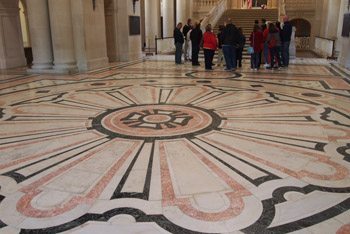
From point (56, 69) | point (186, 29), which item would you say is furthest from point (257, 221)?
point (186, 29)

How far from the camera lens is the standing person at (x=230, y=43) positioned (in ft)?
31.2

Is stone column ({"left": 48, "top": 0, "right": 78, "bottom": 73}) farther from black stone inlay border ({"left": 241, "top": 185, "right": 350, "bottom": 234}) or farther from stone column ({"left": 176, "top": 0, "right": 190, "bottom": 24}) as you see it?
stone column ({"left": 176, "top": 0, "right": 190, "bottom": 24})

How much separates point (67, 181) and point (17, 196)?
411 millimetres

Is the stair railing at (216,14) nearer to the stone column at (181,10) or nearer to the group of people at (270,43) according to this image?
the stone column at (181,10)

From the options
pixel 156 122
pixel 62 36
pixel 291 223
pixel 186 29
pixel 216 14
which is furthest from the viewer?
pixel 216 14

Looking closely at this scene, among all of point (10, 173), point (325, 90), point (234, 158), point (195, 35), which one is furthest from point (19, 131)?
point (195, 35)

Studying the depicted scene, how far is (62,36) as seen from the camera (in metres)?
9.54

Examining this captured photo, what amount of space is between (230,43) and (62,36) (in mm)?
4827

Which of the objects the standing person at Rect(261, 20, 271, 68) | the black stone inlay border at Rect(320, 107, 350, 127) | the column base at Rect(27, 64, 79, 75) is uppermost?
the standing person at Rect(261, 20, 271, 68)

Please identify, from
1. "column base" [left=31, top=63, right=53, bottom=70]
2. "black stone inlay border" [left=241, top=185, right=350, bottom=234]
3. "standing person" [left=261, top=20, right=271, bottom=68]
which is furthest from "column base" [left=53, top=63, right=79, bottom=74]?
"black stone inlay border" [left=241, top=185, right=350, bottom=234]

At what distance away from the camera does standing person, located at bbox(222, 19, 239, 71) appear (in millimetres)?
9503

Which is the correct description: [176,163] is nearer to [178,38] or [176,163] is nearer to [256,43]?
[256,43]

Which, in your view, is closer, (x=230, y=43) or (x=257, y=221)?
(x=257, y=221)

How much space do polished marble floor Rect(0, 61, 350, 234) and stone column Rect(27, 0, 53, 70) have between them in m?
3.71
